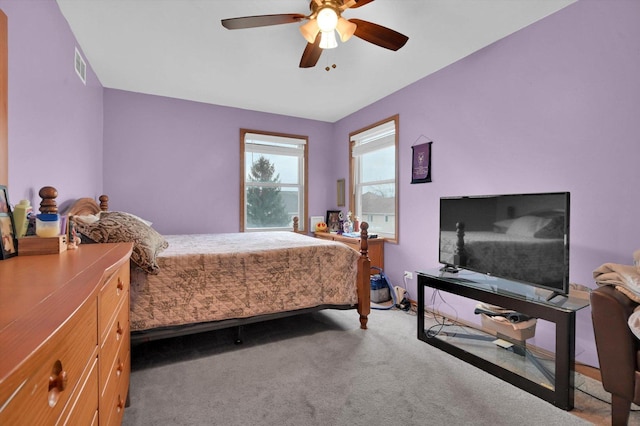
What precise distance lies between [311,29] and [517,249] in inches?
80.7

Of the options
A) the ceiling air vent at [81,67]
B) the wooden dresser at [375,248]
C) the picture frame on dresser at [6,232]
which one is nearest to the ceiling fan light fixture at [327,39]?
the picture frame on dresser at [6,232]

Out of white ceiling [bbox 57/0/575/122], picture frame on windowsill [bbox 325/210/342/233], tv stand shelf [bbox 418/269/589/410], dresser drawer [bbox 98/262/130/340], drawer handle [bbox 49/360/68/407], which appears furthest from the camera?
picture frame on windowsill [bbox 325/210/342/233]

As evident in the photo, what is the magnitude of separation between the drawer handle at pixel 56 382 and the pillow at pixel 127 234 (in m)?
1.49

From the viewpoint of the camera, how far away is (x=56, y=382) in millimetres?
604

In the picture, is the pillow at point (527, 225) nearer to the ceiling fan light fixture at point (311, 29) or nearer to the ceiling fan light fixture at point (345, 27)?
the ceiling fan light fixture at point (345, 27)

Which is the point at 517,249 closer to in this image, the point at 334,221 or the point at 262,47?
the point at 262,47

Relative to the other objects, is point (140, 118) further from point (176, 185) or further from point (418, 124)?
point (418, 124)

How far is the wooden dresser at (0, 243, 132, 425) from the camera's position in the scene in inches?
16.7

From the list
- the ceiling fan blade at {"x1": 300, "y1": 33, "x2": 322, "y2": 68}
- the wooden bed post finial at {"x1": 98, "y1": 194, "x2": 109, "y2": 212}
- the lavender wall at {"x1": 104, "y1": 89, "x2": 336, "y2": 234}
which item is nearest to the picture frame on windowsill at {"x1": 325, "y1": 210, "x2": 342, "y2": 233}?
the lavender wall at {"x1": 104, "y1": 89, "x2": 336, "y2": 234}

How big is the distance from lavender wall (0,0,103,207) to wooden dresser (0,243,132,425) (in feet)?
2.91

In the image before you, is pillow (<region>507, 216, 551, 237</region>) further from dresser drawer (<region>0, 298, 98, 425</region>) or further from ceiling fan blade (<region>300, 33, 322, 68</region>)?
dresser drawer (<region>0, 298, 98, 425</region>)

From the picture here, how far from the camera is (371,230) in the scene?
178 inches

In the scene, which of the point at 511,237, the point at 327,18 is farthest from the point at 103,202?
the point at 511,237

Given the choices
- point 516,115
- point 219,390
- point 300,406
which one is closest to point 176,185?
point 219,390
